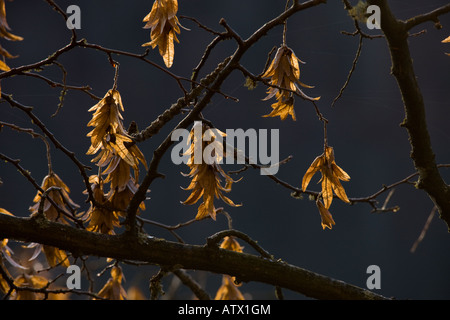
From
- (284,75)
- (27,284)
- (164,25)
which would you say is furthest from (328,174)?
(27,284)

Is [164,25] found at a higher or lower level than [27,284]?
higher

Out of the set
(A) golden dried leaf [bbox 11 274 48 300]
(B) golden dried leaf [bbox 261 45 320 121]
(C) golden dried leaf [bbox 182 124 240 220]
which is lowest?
(A) golden dried leaf [bbox 11 274 48 300]

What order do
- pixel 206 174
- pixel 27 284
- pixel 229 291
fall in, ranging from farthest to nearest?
pixel 229 291, pixel 27 284, pixel 206 174

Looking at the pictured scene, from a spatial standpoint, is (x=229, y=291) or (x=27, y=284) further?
(x=229, y=291)

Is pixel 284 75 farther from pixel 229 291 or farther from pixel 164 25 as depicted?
pixel 229 291

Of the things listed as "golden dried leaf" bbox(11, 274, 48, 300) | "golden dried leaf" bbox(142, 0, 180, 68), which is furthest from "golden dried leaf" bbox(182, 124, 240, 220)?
"golden dried leaf" bbox(11, 274, 48, 300)

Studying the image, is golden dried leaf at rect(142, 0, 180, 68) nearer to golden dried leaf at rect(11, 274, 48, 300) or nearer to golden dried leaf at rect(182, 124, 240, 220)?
golden dried leaf at rect(182, 124, 240, 220)

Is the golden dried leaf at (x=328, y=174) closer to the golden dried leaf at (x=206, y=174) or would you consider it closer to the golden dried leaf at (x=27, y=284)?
the golden dried leaf at (x=206, y=174)

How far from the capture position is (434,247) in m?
3.18

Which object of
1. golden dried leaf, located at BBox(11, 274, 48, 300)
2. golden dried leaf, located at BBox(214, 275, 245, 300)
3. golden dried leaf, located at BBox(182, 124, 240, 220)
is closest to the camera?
golden dried leaf, located at BBox(182, 124, 240, 220)

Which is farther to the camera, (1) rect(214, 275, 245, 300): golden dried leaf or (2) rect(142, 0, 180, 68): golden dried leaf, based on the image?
(1) rect(214, 275, 245, 300): golden dried leaf

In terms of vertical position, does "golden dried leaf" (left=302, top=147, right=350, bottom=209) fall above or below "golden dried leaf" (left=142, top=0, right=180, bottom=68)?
below

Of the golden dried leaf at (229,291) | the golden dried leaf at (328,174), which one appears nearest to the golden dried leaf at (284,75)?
the golden dried leaf at (328,174)

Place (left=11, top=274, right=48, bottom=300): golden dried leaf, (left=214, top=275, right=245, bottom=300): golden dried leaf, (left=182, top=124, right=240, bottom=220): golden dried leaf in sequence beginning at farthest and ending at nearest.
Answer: (left=214, top=275, right=245, bottom=300): golden dried leaf, (left=11, top=274, right=48, bottom=300): golden dried leaf, (left=182, top=124, right=240, bottom=220): golden dried leaf
